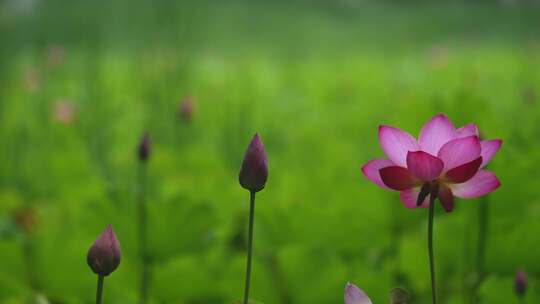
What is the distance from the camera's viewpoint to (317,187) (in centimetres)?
103

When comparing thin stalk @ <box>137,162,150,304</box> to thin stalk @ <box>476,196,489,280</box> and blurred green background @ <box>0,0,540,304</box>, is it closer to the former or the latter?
blurred green background @ <box>0,0,540,304</box>

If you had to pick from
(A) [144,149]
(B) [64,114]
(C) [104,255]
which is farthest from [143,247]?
(B) [64,114]

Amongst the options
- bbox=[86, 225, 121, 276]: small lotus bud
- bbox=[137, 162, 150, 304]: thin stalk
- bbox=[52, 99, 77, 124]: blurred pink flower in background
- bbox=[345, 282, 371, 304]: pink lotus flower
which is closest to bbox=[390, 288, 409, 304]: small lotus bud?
bbox=[345, 282, 371, 304]: pink lotus flower

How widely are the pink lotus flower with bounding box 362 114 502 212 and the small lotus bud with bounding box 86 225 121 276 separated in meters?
0.15

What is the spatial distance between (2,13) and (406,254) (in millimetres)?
1537

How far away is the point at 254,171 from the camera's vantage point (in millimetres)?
385

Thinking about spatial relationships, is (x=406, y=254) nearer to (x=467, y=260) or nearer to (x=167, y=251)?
(x=467, y=260)

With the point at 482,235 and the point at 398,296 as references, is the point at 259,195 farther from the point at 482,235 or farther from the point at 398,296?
the point at 398,296

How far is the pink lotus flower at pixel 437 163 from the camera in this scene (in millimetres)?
377

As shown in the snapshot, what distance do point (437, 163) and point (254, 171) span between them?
0.35 ft

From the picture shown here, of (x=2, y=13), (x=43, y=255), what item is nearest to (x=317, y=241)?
(x=43, y=255)

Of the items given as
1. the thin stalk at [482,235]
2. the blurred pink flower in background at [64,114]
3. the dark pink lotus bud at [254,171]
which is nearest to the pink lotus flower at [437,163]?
the dark pink lotus bud at [254,171]

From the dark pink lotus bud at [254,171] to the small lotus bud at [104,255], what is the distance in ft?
0.27

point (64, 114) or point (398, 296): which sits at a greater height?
point (398, 296)
